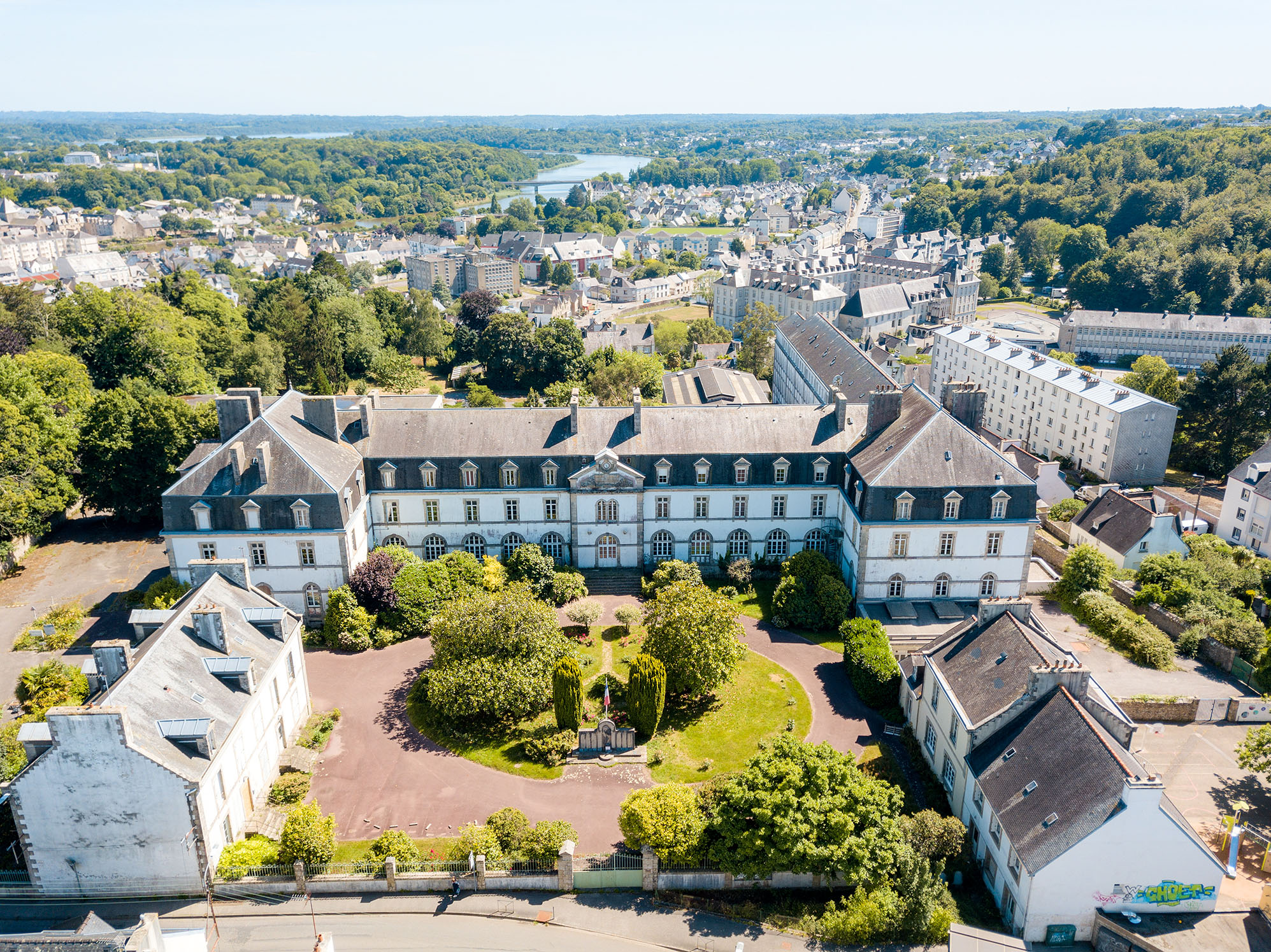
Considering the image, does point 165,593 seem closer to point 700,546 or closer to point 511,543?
point 511,543

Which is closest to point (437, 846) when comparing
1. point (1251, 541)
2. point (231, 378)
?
point (1251, 541)

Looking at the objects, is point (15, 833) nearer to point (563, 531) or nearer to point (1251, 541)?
point (563, 531)

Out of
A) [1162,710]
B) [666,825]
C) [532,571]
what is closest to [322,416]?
[532,571]

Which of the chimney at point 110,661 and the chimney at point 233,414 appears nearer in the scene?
the chimney at point 110,661

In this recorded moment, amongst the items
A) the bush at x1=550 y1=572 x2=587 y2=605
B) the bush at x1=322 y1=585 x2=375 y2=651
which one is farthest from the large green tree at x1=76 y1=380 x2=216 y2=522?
the bush at x1=550 y1=572 x2=587 y2=605

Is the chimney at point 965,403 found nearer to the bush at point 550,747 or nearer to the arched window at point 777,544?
the arched window at point 777,544

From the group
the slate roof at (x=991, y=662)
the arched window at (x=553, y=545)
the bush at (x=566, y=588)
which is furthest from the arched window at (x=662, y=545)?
the slate roof at (x=991, y=662)

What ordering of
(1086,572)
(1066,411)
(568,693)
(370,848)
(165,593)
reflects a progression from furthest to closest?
1. (1066,411)
2. (1086,572)
3. (165,593)
4. (568,693)
5. (370,848)
